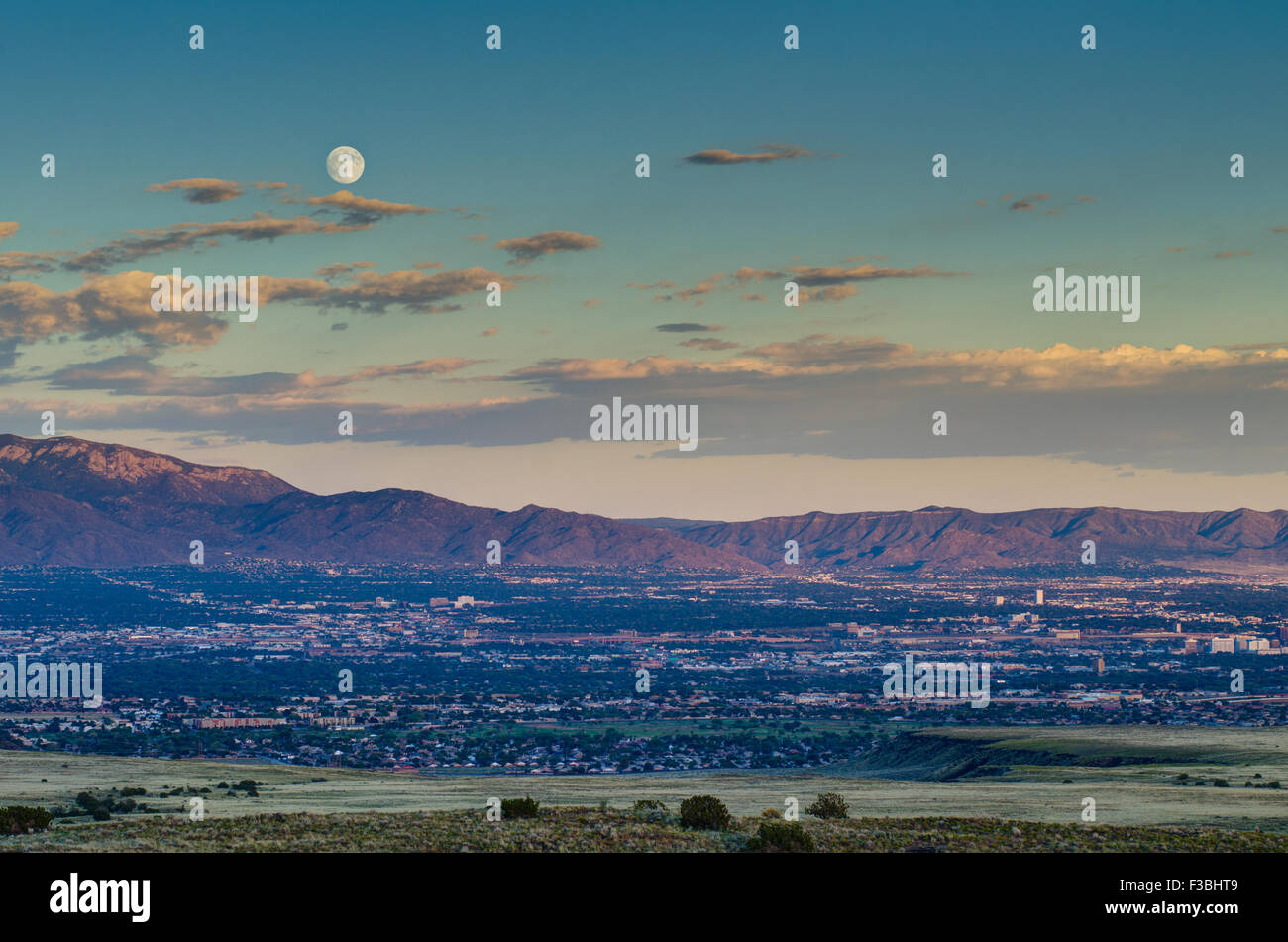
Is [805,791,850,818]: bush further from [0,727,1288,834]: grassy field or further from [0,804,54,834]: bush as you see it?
[0,804,54,834]: bush

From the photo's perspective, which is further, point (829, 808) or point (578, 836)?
point (829, 808)

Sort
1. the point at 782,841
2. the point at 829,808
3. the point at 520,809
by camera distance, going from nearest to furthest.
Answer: the point at 782,841 → the point at 520,809 → the point at 829,808

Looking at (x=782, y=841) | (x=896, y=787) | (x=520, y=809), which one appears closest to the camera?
(x=782, y=841)

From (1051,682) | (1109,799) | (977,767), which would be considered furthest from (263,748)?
(1051,682)

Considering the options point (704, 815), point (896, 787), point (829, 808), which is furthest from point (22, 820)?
point (896, 787)

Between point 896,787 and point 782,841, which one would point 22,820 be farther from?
point 896,787

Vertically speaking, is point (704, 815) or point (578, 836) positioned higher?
point (578, 836)
